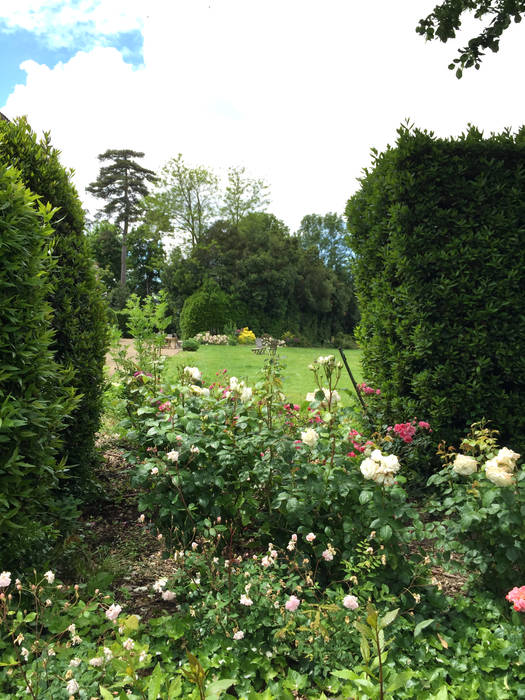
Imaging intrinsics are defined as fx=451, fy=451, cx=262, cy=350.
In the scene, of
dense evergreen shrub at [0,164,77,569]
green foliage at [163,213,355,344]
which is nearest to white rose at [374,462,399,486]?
dense evergreen shrub at [0,164,77,569]

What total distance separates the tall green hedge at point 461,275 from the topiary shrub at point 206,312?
17.8 m

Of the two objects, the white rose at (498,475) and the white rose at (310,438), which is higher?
the white rose at (310,438)

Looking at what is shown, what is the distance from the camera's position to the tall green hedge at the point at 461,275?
4.11 metres

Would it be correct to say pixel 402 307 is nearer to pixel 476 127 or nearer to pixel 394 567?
pixel 476 127

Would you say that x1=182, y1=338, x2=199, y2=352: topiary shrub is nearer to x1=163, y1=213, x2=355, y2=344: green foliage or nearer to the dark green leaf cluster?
x1=163, y1=213, x2=355, y2=344: green foliage

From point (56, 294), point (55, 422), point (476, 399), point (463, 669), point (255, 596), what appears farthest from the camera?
point (476, 399)

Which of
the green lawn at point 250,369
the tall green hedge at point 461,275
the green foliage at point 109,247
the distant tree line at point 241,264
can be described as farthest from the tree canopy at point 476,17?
the green foliage at point 109,247

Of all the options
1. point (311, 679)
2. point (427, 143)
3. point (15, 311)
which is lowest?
point (311, 679)

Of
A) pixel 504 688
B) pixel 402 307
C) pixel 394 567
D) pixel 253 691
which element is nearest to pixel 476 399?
pixel 402 307

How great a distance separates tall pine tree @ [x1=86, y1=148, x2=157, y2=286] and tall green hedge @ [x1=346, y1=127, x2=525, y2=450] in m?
34.1

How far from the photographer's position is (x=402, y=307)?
14.3 ft

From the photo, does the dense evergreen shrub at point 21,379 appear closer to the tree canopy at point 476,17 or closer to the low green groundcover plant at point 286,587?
the low green groundcover plant at point 286,587

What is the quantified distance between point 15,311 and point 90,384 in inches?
51.8

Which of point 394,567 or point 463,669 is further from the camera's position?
point 394,567
